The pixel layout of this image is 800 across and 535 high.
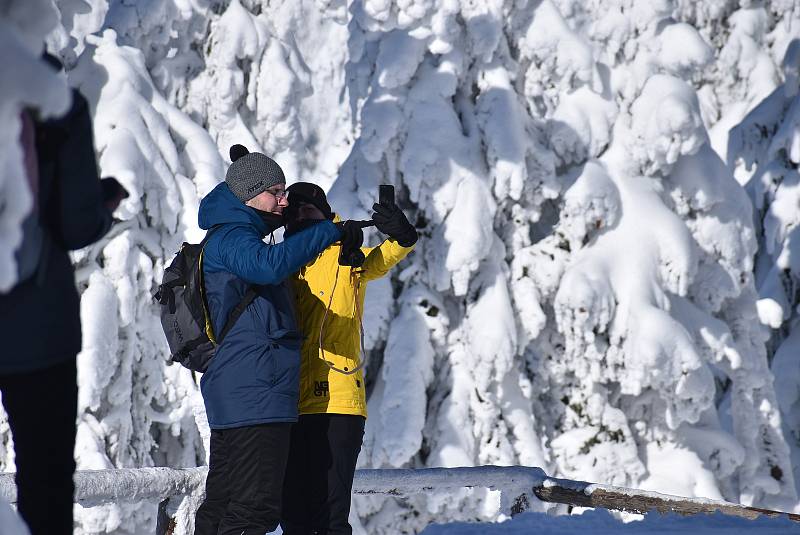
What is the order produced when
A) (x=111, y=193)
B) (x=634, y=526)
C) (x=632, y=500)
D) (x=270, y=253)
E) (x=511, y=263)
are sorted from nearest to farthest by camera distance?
(x=111, y=193)
(x=270, y=253)
(x=634, y=526)
(x=632, y=500)
(x=511, y=263)

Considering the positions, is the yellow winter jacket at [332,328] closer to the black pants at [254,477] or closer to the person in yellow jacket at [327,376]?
the person in yellow jacket at [327,376]

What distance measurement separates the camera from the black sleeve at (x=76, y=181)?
2.15 m

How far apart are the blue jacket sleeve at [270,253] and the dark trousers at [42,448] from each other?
1.33 meters

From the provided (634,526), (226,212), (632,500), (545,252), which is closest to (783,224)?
(545,252)

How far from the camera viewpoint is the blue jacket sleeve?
11.7 feet

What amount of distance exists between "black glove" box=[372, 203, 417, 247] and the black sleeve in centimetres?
190

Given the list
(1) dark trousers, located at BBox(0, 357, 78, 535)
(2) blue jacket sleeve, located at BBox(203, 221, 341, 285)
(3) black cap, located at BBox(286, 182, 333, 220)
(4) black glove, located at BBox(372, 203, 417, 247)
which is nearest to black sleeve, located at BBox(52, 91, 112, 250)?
(1) dark trousers, located at BBox(0, 357, 78, 535)

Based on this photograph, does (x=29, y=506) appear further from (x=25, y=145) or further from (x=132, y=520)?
(x=132, y=520)

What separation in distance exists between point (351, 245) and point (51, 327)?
204 centimetres

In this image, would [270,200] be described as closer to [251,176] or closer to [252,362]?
[251,176]

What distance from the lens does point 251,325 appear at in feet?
12.1

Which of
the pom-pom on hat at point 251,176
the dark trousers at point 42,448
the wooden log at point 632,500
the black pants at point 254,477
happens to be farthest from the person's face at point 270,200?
the wooden log at point 632,500

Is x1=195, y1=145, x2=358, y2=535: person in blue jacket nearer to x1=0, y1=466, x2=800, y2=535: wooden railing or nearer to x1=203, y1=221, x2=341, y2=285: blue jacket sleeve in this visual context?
x1=203, y1=221, x2=341, y2=285: blue jacket sleeve

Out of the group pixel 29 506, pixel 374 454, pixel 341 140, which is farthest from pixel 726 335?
pixel 29 506
